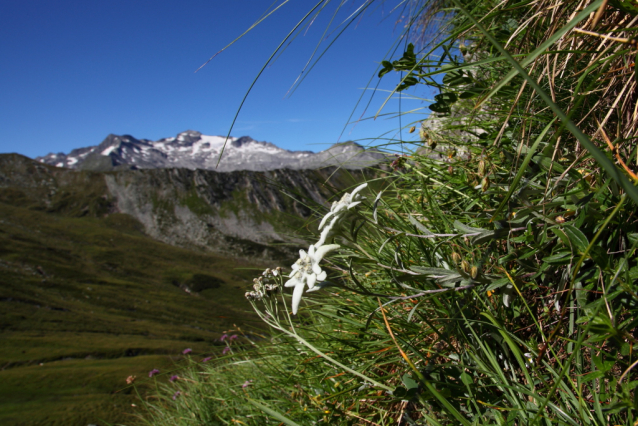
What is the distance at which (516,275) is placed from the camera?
1.37 m

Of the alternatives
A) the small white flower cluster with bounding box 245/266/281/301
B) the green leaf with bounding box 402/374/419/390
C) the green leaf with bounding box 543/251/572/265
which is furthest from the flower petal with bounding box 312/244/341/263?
the small white flower cluster with bounding box 245/266/281/301

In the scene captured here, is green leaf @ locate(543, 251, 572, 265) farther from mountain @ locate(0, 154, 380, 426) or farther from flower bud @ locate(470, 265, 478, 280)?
mountain @ locate(0, 154, 380, 426)

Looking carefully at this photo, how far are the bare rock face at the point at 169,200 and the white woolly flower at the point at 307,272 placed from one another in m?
111

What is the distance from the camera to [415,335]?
5.21 feet

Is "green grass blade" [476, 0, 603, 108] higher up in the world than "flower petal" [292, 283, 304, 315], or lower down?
higher up

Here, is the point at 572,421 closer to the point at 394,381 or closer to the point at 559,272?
the point at 559,272

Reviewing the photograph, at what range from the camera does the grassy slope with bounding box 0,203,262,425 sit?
13116mm

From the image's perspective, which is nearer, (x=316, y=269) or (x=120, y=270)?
(x=316, y=269)

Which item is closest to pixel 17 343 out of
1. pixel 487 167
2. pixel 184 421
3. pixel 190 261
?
pixel 184 421

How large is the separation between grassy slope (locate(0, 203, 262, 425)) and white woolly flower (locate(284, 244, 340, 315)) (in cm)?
372

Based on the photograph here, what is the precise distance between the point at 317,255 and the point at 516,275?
2.56 ft

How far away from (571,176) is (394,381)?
113 cm

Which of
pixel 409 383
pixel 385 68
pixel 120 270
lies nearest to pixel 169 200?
pixel 120 270

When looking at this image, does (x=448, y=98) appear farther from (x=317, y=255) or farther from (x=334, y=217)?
(x=317, y=255)
